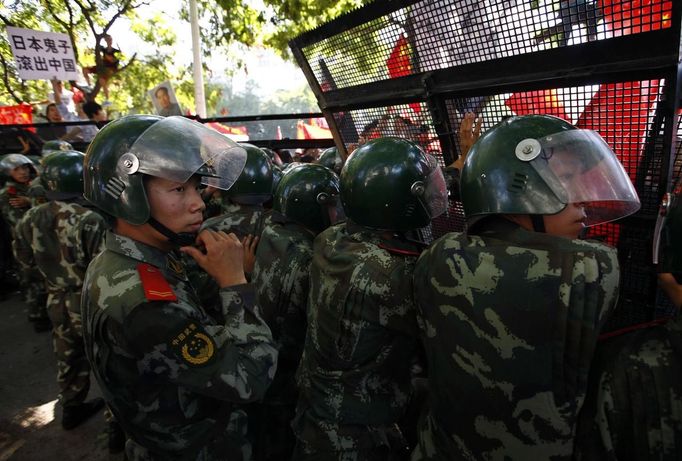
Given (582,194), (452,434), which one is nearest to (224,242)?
(452,434)

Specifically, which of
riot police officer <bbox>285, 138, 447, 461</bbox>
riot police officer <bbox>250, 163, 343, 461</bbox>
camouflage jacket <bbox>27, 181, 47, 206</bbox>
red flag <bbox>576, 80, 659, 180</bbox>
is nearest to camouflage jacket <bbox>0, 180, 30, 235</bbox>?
camouflage jacket <bbox>27, 181, 47, 206</bbox>

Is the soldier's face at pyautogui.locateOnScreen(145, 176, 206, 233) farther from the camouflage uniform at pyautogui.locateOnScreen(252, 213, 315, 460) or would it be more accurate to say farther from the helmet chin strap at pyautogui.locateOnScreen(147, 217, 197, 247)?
the camouflage uniform at pyautogui.locateOnScreen(252, 213, 315, 460)

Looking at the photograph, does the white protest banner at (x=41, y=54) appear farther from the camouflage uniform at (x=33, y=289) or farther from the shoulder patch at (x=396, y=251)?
the shoulder patch at (x=396, y=251)

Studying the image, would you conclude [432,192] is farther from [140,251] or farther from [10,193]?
[10,193]

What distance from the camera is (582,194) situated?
4.67 feet

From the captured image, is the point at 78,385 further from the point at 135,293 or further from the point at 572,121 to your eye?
the point at 572,121

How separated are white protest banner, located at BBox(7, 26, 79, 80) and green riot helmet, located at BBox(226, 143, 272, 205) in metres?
6.85

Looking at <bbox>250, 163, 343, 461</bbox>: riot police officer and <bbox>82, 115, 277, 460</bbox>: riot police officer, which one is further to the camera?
<bbox>250, 163, 343, 461</bbox>: riot police officer

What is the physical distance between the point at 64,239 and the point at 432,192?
126 inches

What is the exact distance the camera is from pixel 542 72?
5.54 ft

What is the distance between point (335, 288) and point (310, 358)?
497 mm

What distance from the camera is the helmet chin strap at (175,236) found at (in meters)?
1.61

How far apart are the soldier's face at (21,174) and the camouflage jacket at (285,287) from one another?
532 centimetres

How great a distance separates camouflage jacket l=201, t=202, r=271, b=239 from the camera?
3.30 m
